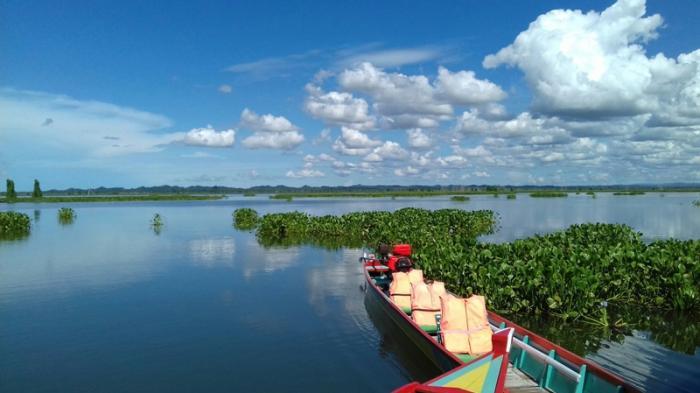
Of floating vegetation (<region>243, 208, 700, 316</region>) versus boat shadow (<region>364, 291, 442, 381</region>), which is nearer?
boat shadow (<region>364, 291, 442, 381</region>)

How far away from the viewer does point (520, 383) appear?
982cm

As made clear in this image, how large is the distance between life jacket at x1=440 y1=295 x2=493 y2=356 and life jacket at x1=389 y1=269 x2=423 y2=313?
485 cm

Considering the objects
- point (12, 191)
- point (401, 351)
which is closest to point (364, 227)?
point (401, 351)

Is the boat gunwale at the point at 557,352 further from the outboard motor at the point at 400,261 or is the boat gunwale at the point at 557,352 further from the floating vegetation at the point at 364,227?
the floating vegetation at the point at 364,227

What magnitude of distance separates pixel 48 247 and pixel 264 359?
1177 inches

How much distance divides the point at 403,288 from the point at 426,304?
2.74 metres

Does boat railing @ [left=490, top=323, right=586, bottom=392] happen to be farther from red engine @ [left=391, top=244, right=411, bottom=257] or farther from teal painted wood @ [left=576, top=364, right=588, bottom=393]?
red engine @ [left=391, top=244, right=411, bottom=257]

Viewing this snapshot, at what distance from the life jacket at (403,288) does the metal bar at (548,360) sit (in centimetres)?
536

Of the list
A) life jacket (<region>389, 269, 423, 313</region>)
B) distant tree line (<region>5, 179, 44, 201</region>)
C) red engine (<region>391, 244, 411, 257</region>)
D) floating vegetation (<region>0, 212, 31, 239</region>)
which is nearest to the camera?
life jacket (<region>389, 269, 423, 313</region>)

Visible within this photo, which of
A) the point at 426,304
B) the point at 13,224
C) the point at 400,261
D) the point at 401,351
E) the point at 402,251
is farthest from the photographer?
the point at 13,224

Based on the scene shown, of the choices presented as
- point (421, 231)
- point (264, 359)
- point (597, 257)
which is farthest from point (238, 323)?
point (421, 231)

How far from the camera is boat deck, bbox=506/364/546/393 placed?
9.50 metres

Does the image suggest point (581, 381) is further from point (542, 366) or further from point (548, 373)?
point (542, 366)

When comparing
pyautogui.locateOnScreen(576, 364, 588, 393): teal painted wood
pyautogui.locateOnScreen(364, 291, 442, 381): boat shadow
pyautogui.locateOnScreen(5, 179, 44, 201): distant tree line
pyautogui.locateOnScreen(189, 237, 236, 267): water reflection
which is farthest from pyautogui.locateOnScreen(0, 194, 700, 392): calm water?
pyautogui.locateOnScreen(5, 179, 44, 201): distant tree line
